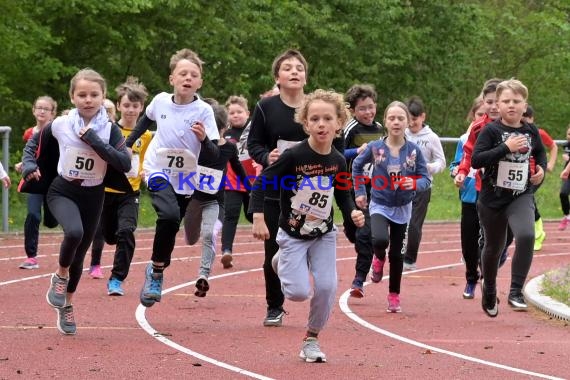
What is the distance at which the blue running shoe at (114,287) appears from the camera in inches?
491

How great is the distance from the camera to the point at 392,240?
1191 centimetres

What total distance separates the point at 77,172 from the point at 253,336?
169 centimetres

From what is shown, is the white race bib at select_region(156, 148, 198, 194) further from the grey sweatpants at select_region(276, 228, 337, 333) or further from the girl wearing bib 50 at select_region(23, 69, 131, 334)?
the grey sweatpants at select_region(276, 228, 337, 333)

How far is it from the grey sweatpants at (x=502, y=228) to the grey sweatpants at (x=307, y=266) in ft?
7.96

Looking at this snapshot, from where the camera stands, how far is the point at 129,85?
13.1m

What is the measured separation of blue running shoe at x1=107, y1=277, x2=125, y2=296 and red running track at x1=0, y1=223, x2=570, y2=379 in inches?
3.4

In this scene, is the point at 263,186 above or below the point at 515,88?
below

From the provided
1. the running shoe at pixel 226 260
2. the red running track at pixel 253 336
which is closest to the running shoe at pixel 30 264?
the red running track at pixel 253 336

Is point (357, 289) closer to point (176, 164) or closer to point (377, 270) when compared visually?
point (377, 270)

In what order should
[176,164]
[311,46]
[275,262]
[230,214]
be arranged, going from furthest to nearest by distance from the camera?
1. [311,46]
2. [230,214]
3. [176,164]
4. [275,262]

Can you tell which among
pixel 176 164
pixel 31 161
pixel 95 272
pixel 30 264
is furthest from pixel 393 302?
pixel 30 264

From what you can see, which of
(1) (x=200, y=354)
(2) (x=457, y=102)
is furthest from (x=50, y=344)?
(2) (x=457, y=102)

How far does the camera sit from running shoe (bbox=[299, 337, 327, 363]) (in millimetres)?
8531

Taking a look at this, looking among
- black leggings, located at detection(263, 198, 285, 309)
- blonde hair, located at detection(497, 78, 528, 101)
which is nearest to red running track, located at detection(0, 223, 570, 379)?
black leggings, located at detection(263, 198, 285, 309)
